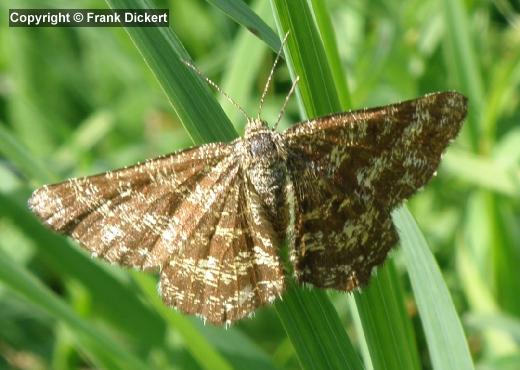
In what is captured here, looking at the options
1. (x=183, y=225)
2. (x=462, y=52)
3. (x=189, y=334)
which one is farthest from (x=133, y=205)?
(x=462, y=52)

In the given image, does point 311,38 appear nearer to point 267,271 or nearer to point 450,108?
point 450,108

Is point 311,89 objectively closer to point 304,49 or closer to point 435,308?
point 304,49

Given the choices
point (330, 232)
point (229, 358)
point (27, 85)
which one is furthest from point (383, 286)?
point (27, 85)

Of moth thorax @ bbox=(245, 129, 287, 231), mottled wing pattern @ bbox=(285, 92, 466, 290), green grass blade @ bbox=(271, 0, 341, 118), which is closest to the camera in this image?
green grass blade @ bbox=(271, 0, 341, 118)

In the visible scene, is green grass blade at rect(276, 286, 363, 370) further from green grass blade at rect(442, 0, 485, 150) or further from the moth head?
green grass blade at rect(442, 0, 485, 150)

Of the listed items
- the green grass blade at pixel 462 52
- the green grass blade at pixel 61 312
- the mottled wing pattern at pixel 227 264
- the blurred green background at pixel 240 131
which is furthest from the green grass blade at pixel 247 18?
the green grass blade at pixel 462 52

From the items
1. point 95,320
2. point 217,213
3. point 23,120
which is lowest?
point 217,213

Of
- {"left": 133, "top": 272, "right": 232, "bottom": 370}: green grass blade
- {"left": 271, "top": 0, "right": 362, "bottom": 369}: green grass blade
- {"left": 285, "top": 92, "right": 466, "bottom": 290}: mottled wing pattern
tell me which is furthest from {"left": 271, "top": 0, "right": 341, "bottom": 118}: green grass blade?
{"left": 133, "top": 272, "right": 232, "bottom": 370}: green grass blade
